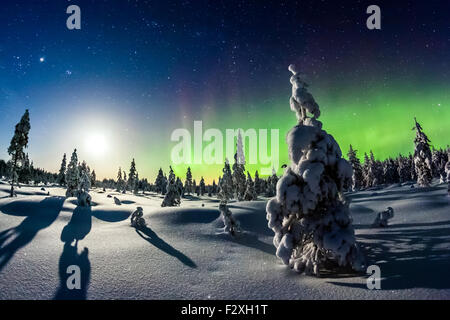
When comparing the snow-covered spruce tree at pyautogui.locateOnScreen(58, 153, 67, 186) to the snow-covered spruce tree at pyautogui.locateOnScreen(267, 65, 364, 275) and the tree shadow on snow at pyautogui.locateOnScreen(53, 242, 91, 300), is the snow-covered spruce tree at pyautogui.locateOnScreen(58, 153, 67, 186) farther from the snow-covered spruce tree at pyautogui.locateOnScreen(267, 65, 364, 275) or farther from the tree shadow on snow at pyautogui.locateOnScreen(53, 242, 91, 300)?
the snow-covered spruce tree at pyautogui.locateOnScreen(267, 65, 364, 275)

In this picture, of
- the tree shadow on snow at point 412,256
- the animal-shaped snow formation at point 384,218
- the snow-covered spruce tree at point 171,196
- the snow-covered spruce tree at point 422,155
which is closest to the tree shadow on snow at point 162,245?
the tree shadow on snow at point 412,256

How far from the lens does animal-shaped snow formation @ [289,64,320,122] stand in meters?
9.84

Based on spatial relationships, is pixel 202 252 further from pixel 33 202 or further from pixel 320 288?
pixel 33 202

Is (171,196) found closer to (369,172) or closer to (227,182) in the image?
(227,182)

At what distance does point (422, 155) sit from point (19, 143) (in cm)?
6254

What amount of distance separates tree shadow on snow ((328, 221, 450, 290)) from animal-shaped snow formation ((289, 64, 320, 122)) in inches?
249

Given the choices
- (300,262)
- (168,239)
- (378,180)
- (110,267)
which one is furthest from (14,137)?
(378,180)

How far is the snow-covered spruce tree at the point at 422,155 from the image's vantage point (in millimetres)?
38625

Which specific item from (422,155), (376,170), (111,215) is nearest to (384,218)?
(111,215)

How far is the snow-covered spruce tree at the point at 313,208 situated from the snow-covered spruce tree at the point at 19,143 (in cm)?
3567

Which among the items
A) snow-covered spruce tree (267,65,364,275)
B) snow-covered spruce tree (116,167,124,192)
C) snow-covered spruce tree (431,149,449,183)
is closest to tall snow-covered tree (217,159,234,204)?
snow-covered spruce tree (267,65,364,275)

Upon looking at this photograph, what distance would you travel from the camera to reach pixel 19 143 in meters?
29.3

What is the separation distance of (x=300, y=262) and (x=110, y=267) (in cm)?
750
